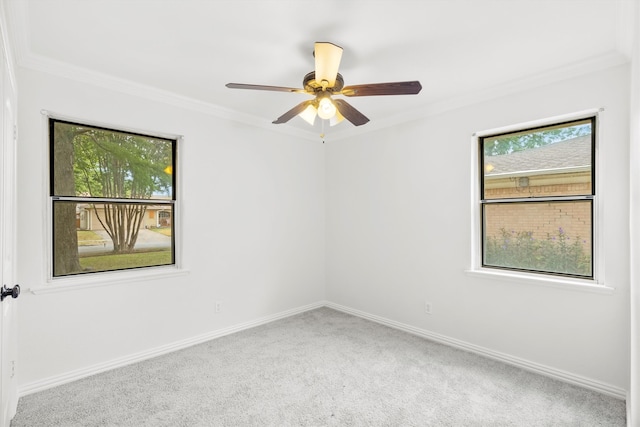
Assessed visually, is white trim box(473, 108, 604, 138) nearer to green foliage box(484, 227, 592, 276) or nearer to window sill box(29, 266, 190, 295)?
green foliage box(484, 227, 592, 276)

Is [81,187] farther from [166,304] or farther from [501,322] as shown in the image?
[501,322]

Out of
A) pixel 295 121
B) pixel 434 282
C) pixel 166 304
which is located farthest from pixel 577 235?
pixel 166 304

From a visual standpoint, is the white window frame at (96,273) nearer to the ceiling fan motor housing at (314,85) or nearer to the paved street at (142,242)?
the paved street at (142,242)

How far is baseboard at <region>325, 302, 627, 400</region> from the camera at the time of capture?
2.37 meters

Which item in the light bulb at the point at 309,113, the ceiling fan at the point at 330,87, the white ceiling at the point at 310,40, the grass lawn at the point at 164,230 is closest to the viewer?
the white ceiling at the point at 310,40

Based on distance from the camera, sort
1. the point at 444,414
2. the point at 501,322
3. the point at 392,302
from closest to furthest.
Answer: the point at 444,414 → the point at 501,322 → the point at 392,302

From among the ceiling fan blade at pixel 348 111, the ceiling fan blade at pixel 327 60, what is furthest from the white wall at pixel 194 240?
the ceiling fan blade at pixel 327 60

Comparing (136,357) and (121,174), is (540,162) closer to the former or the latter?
(121,174)

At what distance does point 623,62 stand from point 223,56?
9.64 feet

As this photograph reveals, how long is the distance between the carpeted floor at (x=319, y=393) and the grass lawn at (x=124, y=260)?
2.93 feet

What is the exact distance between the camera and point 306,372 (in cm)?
269

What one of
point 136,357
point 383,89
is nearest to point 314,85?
point 383,89

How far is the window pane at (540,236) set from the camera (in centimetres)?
261

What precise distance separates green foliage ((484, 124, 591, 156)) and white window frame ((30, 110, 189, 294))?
123 inches
